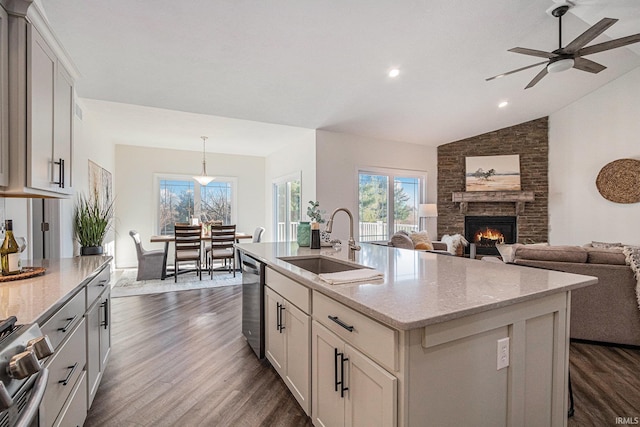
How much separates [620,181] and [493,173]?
194 centimetres

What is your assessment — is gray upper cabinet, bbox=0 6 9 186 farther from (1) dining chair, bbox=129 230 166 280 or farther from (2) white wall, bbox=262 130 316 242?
(1) dining chair, bbox=129 230 166 280

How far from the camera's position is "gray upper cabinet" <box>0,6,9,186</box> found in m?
1.43

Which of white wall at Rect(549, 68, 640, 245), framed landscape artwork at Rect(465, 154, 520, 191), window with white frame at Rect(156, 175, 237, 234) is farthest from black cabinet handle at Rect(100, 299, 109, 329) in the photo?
white wall at Rect(549, 68, 640, 245)

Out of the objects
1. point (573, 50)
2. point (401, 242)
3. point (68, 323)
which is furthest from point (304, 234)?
point (573, 50)

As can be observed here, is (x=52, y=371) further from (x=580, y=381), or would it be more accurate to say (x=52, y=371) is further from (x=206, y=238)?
(x=206, y=238)

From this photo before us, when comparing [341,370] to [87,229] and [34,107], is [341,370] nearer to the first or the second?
[34,107]

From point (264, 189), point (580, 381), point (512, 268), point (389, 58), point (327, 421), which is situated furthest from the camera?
point (264, 189)

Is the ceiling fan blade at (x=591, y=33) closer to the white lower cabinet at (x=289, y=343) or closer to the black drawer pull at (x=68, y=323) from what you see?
the white lower cabinet at (x=289, y=343)

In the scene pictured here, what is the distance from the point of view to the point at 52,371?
4.13 ft

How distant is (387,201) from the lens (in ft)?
20.7

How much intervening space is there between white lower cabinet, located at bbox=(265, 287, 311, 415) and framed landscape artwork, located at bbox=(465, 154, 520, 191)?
5710 millimetres

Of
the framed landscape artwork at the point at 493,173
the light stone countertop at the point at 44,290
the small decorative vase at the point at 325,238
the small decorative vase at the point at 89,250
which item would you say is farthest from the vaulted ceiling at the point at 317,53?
the light stone countertop at the point at 44,290

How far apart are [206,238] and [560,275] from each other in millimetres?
5255

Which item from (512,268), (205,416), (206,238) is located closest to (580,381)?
(512,268)
